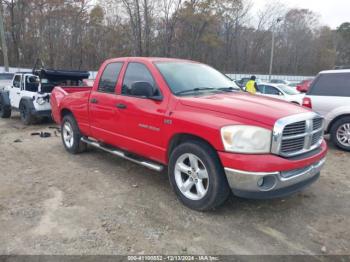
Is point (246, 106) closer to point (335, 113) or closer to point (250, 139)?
point (250, 139)

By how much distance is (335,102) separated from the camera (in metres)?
Result: 7.19

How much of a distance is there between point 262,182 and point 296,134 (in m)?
0.71

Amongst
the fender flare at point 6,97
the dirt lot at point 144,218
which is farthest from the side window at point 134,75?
the fender flare at point 6,97

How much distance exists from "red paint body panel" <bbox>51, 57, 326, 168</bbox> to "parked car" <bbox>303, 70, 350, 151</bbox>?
362 cm

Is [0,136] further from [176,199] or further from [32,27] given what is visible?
[32,27]

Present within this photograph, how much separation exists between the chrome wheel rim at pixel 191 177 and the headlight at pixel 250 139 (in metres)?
0.55

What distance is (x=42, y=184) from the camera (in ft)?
15.7

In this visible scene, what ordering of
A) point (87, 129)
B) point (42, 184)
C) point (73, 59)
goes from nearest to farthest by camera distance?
point (42, 184)
point (87, 129)
point (73, 59)

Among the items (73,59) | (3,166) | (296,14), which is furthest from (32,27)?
(296,14)

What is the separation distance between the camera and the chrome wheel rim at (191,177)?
3742mm

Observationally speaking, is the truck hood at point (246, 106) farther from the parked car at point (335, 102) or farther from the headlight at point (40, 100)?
the headlight at point (40, 100)

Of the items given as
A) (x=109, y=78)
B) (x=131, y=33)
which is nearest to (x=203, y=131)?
(x=109, y=78)

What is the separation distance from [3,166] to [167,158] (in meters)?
3.44

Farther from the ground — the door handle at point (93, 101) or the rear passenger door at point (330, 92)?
the rear passenger door at point (330, 92)
